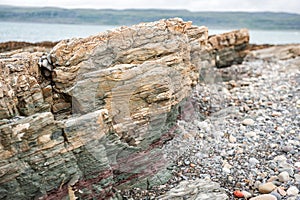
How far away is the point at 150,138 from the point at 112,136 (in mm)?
1266

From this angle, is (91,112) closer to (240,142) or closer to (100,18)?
(240,142)

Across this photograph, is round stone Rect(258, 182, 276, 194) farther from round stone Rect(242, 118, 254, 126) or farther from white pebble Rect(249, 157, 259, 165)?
round stone Rect(242, 118, 254, 126)

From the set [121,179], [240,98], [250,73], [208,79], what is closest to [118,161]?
[121,179]

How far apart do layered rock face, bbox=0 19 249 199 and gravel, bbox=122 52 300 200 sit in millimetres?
685

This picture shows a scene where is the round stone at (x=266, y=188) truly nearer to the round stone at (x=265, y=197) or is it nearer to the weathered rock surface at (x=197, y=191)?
the round stone at (x=265, y=197)

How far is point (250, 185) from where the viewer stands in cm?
712

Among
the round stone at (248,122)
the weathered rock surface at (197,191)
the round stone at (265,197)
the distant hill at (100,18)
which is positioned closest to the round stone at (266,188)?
the round stone at (265,197)

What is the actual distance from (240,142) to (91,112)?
4.58 m

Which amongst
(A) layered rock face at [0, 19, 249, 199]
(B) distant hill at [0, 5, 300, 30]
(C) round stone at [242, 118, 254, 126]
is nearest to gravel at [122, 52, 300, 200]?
(C) round stone at [242, 118, 254, 126]

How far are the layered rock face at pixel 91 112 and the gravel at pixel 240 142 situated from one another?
685 millimetres

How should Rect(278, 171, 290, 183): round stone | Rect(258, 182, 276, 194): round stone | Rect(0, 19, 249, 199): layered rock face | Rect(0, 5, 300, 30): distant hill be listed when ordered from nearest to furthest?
1. Rect(0, 19, 249, 199): layered rock face
2. Rect(258, 182, 276, 194): round stone
3. Rect(278, 171, 290, 183): round stone
4. Rect(0, 5, 300, 30): distant hill

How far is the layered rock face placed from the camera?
545 centimetres

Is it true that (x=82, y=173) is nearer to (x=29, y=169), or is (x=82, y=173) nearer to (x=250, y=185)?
(x=29, y=169)

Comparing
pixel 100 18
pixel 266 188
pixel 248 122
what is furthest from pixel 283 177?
pixel 100 18
